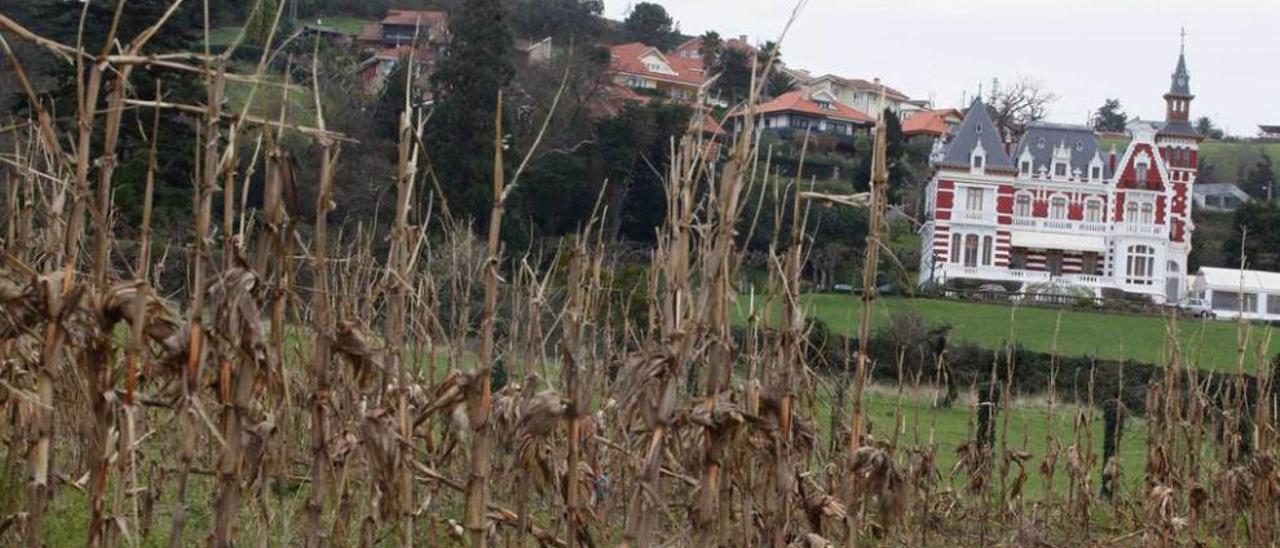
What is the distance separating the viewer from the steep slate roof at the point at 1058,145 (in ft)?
182

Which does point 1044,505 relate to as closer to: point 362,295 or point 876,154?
point 362,295

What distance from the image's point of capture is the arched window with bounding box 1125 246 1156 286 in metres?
54.3

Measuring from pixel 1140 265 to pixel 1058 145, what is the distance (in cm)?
489

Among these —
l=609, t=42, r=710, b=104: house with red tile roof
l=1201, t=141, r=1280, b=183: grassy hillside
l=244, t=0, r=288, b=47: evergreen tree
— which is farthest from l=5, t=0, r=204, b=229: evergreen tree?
l=1201, t=141, r=1280, b=183: grassy hillside

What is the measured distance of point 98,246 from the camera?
10.5ft

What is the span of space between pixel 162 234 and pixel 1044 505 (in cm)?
945

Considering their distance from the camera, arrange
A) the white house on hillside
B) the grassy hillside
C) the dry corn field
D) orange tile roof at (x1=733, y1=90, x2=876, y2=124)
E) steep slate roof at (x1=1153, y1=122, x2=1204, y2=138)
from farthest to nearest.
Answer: the grassy hillside, orange tile roof at (x1=733, y1=90, x2=876, y2=124), steep slate roof at (x1=1153, y1=122, x2=1204, y2=138), the white house on hillside, the dry corn field

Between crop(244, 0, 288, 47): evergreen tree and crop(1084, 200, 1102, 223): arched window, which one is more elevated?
crop(1084, 200, 1102, 223): arched window

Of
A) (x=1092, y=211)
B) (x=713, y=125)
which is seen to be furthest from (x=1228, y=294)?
(x=713, y=125)

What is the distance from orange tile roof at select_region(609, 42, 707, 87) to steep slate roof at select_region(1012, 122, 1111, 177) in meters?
13.0

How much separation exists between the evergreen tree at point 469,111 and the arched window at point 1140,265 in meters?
29.9

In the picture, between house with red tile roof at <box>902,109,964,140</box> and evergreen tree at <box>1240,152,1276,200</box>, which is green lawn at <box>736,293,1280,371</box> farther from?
evergreen tree at <box>1240,152,1276,200</box>

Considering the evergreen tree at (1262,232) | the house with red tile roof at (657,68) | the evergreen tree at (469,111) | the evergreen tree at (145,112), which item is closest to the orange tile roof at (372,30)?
the house with red tile roof at (657,68)

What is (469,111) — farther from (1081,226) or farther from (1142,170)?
(1142,170)
